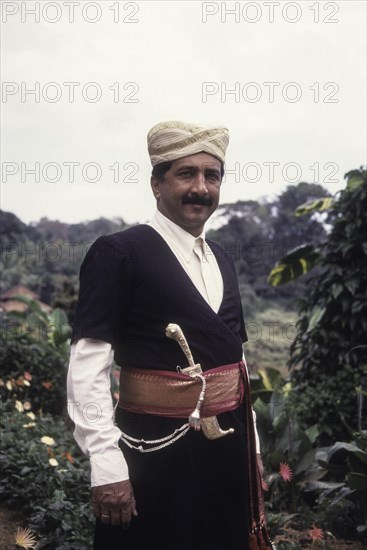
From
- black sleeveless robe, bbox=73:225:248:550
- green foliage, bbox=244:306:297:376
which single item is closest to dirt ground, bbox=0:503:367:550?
black sleeveless robe, bbox=73:225:248:550

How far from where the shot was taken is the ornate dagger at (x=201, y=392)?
213 cm

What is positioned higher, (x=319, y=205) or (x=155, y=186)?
(x=319, y=205)

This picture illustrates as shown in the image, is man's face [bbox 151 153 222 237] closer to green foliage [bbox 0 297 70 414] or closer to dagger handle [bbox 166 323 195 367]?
dagger handle [bbox 166 323 195 367]

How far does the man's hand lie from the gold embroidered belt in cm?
25

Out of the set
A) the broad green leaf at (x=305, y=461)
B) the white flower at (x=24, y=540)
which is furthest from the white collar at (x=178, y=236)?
the broad green leaf at (x=305, y=461)

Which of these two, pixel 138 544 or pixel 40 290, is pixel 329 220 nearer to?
pixel 138 544

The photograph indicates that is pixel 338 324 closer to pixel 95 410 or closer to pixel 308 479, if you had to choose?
pixel 308 479

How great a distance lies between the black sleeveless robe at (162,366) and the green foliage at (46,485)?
4.72 ft

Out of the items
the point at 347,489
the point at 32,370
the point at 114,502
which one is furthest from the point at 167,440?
→ the point at 32,370

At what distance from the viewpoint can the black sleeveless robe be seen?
83.0 inches

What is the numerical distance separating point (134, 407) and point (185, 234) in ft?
1.98

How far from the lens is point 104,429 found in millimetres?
2031

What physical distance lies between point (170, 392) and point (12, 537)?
2150mm

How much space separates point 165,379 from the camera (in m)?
2.15
